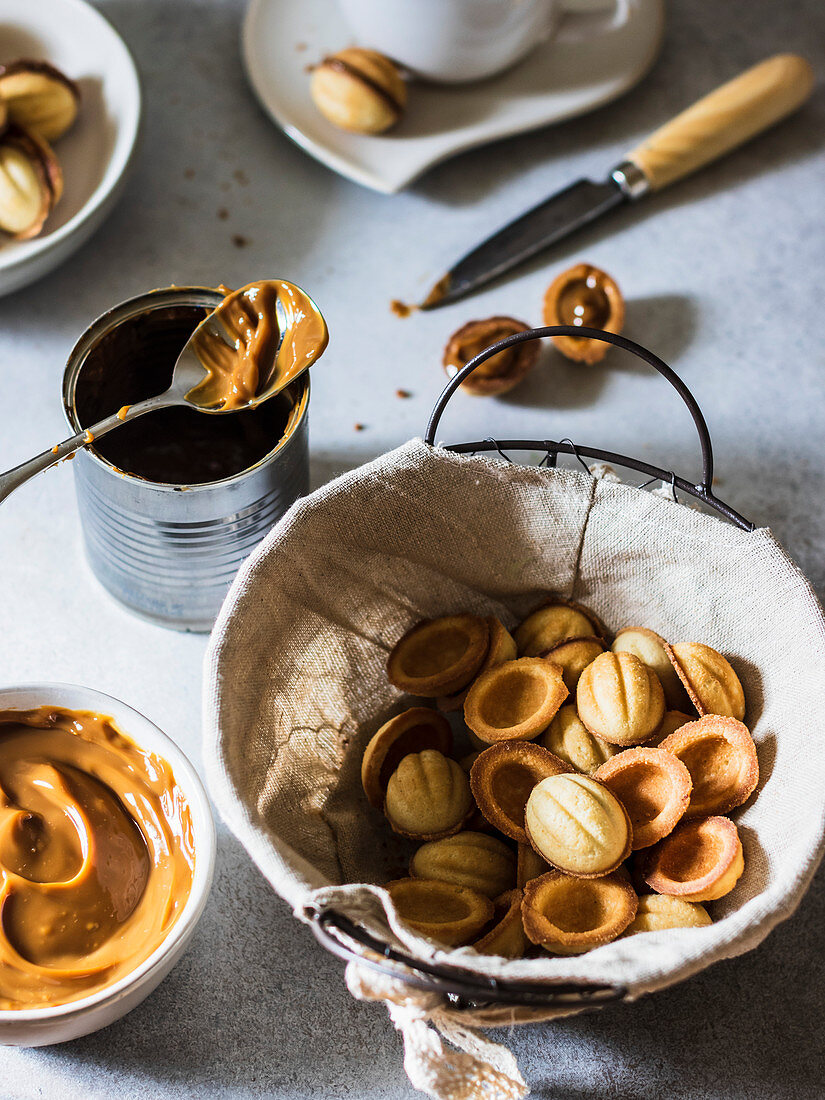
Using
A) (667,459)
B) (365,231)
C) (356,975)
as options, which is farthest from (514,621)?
(365,231)

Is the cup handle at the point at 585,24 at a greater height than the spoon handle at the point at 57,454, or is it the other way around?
the cup handle at the point at 585,24

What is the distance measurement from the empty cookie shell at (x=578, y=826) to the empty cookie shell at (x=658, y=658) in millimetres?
128

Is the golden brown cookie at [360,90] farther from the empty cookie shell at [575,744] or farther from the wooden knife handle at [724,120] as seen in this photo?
the empty cookie shell at [575,744]

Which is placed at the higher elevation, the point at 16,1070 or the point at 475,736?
the point at 475,736

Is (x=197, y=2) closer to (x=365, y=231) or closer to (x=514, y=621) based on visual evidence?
(x=365, y=231)

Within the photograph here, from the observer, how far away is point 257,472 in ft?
2.59

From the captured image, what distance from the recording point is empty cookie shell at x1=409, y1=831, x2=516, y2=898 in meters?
0.75

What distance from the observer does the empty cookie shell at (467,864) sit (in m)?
0.75

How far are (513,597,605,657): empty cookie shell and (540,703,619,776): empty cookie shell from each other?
6cm

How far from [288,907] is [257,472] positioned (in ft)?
1.14

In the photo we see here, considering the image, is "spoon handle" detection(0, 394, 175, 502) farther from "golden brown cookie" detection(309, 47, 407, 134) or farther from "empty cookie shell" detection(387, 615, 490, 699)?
"golden brown cookie" detection(309, 47, 407, 134)

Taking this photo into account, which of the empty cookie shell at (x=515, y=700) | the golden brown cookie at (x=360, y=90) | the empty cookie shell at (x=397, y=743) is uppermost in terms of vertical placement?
the golden brown cookie at (x=360, y=90)

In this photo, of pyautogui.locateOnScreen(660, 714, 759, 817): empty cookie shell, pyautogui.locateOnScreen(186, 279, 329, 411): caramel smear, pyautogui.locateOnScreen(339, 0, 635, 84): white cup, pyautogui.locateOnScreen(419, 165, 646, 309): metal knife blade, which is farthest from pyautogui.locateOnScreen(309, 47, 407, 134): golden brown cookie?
pyautogui.locateOnScreen(660, 714, 759, 817): empty cookie shell

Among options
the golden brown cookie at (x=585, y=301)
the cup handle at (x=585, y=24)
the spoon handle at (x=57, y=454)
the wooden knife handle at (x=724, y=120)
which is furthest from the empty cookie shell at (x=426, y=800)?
the cup handle at (x=585, y=24)
